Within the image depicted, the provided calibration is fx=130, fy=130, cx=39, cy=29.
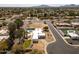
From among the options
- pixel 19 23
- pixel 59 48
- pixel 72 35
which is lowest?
pixel 59 48

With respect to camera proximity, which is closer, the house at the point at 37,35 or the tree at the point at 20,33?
the tree at the point at 20,33

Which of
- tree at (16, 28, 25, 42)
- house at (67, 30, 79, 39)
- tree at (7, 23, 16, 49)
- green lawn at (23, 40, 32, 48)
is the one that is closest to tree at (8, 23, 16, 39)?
tree at (7, 23, 16, 49)

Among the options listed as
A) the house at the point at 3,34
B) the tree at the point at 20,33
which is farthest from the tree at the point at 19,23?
the house at the point at 3,34

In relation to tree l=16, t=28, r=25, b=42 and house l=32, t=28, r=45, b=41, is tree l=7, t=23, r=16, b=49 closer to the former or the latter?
tree l=16, t=28, r=25, b=42

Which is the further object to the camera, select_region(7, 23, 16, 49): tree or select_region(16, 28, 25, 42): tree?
select_region(16, 28, 25, 42): tree

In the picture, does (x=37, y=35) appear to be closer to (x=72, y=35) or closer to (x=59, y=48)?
(x=59, y=48)

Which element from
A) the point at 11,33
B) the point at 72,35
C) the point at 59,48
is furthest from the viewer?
the point at 72,35

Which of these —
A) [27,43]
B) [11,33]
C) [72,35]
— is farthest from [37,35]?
[72,35]

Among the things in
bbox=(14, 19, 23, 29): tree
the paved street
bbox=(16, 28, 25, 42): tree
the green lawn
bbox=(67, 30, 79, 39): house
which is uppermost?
bbox=(14, 19, 23, 29): tree

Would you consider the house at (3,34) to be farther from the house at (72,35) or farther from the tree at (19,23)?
the house at (72,35)

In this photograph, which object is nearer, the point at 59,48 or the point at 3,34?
the point at 59,48

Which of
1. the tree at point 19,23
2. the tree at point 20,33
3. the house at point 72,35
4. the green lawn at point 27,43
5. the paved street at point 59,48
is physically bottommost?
the paved street at point 59,48
